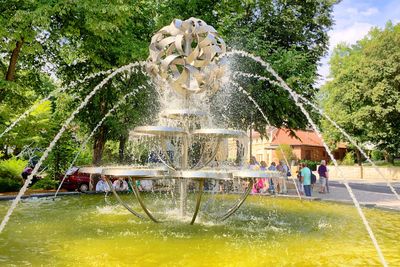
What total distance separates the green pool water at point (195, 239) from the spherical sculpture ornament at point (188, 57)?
343 centimetres

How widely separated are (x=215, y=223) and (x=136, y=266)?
4459 mm

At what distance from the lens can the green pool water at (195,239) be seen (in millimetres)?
6991

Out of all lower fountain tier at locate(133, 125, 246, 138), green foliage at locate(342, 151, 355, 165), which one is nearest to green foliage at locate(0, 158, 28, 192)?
lower fountain tier at locate(133, 125, 246, 138)

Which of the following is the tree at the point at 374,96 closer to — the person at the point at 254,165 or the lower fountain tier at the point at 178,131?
the person at the point at 254,165

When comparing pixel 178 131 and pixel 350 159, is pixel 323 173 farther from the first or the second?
pixel 350 159

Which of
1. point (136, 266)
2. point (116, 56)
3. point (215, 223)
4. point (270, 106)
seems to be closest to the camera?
point (136, 266)

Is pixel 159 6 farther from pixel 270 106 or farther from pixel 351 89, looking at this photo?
pixel 351 89

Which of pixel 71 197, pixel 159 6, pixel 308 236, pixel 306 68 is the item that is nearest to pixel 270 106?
pixel 306 68

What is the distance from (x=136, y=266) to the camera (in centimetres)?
646

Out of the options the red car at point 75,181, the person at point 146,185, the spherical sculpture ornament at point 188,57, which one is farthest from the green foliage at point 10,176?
the spherical sculpture ornament at point 188,57

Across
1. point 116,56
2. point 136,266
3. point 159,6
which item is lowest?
point 136,266

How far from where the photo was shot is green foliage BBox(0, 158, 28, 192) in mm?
19000

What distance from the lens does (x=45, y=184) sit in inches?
875

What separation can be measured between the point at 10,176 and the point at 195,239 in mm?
13900
